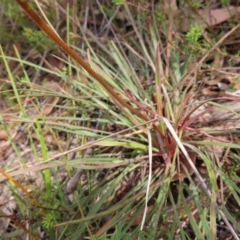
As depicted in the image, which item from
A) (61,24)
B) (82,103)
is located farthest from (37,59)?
(82,103)

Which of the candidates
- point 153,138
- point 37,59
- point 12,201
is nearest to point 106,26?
point 37,59

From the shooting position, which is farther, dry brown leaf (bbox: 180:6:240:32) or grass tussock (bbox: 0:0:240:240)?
dry brown leaf (bbox: 180:6:240:32)

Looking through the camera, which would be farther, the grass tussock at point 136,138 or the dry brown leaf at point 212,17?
the dry brown leaf at point 212,17

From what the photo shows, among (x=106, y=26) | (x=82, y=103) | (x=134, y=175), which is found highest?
(x=106, y=26)

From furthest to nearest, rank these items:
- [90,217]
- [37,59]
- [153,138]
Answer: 1. [37,59]
2. [153,138]
3. [90,217]

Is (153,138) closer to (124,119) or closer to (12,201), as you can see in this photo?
(124,119)

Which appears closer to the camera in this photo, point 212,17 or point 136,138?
point 136,138

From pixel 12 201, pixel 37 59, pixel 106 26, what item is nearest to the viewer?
pixel 12 201

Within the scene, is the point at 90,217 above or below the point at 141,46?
below

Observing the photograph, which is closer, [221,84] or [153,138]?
[153,138]

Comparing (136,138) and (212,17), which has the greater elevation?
(212,17)
